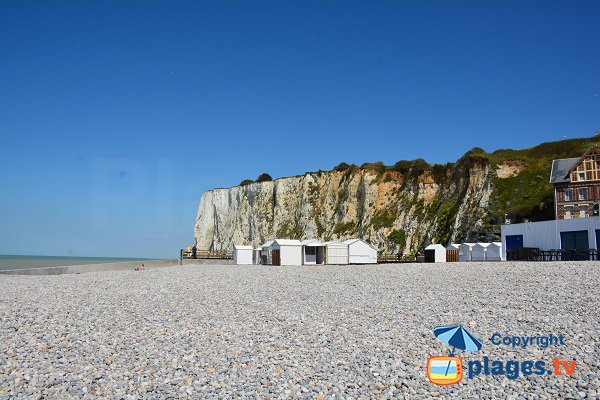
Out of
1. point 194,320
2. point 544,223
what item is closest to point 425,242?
point 544,223

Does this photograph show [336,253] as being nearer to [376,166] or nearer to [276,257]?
[276,257]

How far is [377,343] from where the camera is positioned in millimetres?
9117

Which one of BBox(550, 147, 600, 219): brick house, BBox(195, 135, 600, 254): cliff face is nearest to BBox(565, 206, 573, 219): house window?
BBox(550, 147, 600, 219): brick house

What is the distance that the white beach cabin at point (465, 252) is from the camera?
4103 cm

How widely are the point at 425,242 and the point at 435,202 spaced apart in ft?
22.5

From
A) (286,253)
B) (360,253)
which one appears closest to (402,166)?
(360,253)

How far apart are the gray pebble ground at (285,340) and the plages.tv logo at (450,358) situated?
170mm

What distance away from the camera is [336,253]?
4469 cm

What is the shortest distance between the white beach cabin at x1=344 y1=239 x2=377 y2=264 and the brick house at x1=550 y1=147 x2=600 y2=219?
16700 millimetres

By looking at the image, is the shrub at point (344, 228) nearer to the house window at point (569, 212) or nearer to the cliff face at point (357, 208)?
the cliff face at point (357, 208)

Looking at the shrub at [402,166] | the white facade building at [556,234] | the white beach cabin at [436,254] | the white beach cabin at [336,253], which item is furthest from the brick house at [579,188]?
the shrub at [402,166]

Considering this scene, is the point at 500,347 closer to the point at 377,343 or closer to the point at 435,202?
the point at 377,343

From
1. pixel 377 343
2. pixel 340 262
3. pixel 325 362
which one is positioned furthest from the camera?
pixel 340 262

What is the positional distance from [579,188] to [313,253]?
24058 millimetres
